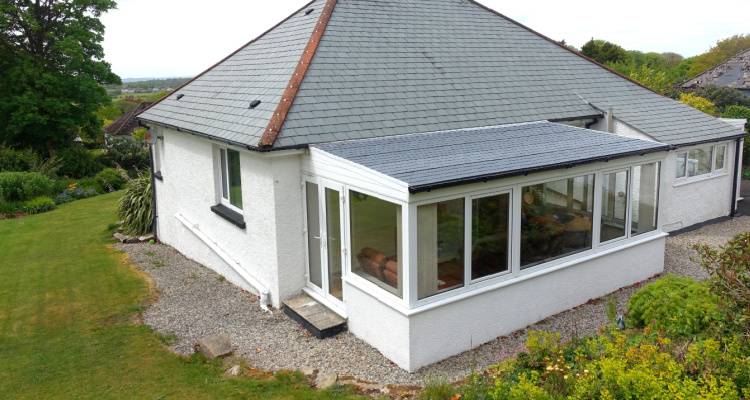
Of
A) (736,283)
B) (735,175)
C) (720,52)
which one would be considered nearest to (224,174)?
(736,283)

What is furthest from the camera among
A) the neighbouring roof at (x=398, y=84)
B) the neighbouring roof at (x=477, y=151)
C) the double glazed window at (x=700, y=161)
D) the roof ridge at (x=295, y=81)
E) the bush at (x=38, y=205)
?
the bush at (x=38, y=205)

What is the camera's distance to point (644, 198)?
11562 millimetres

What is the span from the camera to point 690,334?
757 centimetres

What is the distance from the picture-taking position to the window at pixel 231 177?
481 inches

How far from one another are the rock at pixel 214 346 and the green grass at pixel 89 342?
0.22 meters

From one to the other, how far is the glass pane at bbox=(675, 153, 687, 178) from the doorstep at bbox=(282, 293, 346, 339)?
34.7ft

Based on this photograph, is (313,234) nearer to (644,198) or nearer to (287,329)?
(287,329)

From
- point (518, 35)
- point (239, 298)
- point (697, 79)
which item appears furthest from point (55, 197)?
point (697, 79)

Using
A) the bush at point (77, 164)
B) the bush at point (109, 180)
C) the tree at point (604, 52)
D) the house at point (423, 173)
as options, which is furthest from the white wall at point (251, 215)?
the tree at point (604, 52)

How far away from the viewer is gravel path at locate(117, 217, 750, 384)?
28.2 feet

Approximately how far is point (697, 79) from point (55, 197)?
40.2m

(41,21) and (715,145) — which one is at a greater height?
(41,21)

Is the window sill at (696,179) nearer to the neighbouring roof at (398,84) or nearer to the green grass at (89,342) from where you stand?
the neighbouring roof at (398,84)

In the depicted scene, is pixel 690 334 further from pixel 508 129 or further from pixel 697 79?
pixel 697 79
